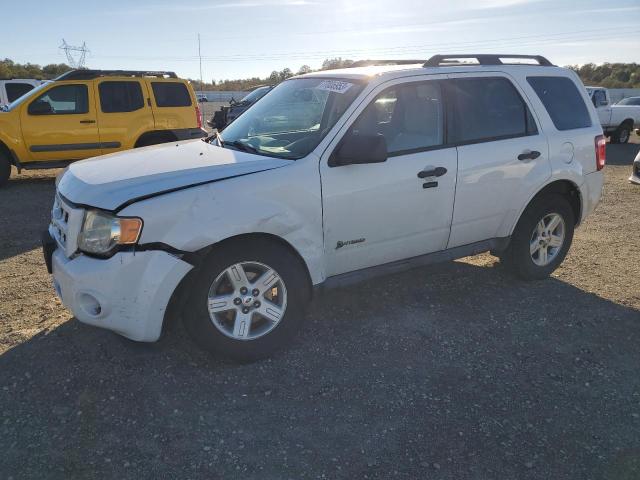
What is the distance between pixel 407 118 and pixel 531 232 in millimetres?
1644

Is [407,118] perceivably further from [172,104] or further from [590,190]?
[172,104]

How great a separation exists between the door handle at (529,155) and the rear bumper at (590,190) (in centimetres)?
71

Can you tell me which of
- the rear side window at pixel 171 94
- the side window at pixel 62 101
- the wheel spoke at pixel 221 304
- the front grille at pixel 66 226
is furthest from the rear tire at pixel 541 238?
the side window at pixel 62 101

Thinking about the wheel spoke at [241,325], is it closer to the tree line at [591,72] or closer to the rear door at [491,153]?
the rear door at [491,153]

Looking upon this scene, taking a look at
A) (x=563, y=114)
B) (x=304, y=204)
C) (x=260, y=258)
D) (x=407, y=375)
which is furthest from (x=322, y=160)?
(x=563, y=114)

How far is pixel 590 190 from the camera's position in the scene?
15.8 ft

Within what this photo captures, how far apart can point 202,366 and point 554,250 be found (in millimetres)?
3425

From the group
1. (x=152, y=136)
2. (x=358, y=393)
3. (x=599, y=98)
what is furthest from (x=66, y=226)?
(x=599, y=98)

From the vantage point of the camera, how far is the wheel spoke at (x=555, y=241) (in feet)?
15.8

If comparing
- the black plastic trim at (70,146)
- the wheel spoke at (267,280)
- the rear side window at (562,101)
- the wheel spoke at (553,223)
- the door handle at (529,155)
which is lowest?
the wheel spoke at (267,280)

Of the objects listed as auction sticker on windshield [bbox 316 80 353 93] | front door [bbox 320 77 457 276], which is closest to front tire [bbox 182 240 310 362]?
front door [bbox 320 77 457 276]

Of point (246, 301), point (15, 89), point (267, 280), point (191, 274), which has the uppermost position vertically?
point (15, 89)

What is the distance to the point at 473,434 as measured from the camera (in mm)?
2783

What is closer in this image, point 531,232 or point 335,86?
point 335,86
